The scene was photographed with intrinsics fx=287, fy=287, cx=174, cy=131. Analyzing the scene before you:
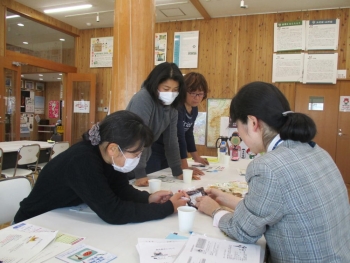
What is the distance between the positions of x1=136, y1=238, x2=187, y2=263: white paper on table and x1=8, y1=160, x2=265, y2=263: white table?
0.08ft

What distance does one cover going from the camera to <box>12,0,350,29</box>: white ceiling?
5.12m

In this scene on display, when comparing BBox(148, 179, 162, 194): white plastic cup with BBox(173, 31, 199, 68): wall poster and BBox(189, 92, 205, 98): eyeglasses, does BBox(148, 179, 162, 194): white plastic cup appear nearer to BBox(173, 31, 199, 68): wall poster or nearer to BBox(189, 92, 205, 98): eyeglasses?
BBox(189, 92, 205, 98): eyeglasses

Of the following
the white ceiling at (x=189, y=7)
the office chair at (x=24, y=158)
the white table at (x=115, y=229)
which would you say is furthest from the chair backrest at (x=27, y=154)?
the white ceiling at (x=189, y=7)

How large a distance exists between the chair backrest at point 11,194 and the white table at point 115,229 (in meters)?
0.45

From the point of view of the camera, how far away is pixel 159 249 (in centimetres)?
89

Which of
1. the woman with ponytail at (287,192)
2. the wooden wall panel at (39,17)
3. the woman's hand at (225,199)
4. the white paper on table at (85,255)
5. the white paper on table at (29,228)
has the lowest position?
the white paper on table at (85,255)

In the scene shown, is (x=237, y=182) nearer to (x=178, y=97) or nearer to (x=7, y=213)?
(x=178, y=97)

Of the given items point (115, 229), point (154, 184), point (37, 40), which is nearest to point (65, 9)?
point (37, 40)

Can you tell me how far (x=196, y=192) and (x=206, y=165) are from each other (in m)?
0.96

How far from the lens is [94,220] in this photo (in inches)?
44.7

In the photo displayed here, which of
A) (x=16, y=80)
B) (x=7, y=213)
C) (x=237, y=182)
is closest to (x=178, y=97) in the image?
(x=237, y=182)

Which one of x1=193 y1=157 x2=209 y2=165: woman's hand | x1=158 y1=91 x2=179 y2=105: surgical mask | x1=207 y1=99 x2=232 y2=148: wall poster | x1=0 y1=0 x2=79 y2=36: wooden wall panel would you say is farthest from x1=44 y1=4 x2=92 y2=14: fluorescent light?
x1=158 y1=91 x2=179 y2=105: surgical mask

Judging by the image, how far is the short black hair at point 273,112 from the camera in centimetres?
95

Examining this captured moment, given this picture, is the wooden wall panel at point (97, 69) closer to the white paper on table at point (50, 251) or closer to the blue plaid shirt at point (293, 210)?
the white paper on table at point (50, 251)
